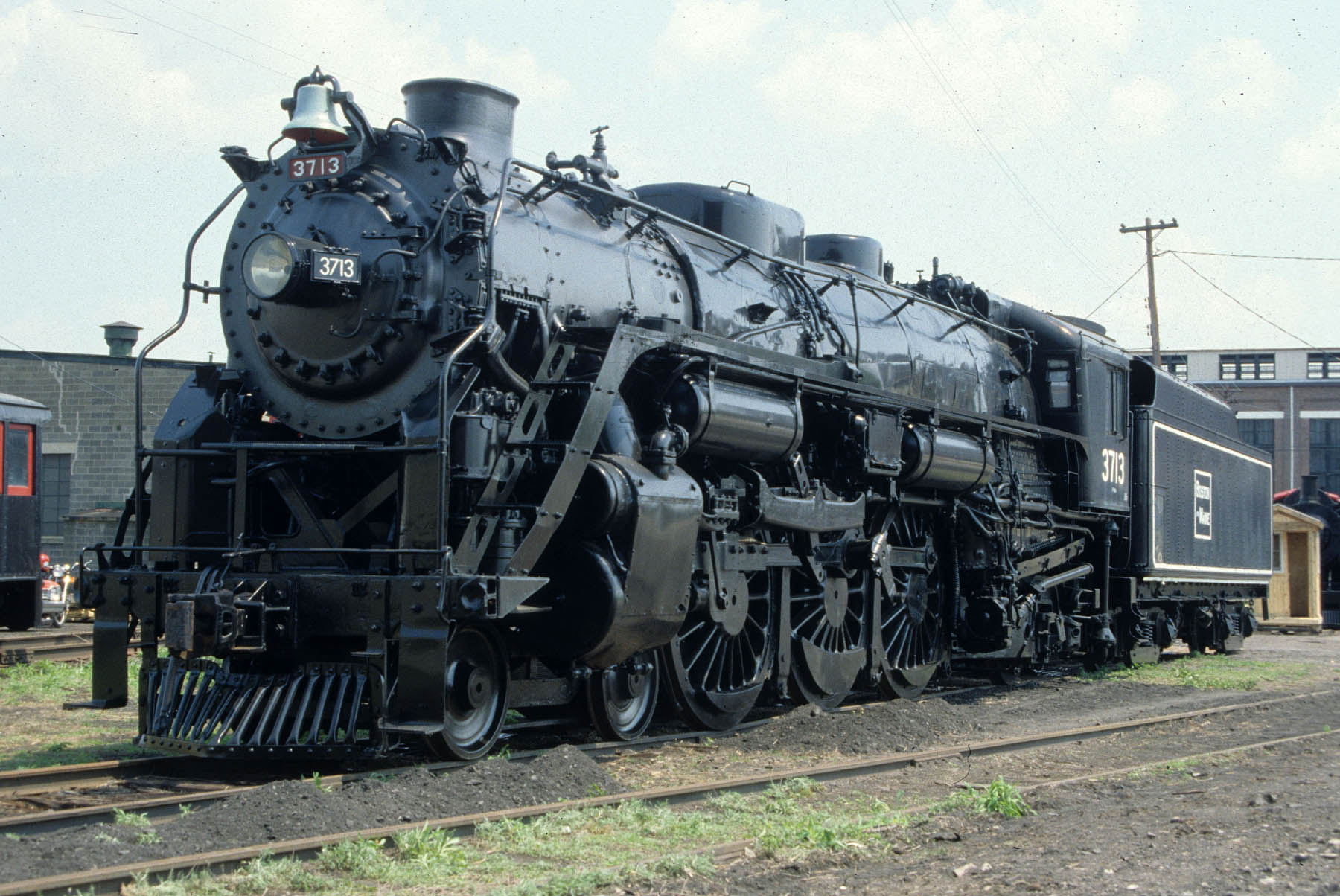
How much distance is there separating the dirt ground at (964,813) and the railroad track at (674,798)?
0.14 m

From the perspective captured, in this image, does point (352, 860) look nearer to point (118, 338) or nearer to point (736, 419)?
point (736, 419)

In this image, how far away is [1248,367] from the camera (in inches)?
2215

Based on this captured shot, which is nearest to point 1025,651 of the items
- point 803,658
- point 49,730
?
point 803,658

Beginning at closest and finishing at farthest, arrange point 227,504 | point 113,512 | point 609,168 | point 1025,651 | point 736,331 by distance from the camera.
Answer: point 227,504, point 609,168, point 736,331, point 1025,651, point 113,512

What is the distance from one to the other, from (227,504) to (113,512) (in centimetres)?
2006

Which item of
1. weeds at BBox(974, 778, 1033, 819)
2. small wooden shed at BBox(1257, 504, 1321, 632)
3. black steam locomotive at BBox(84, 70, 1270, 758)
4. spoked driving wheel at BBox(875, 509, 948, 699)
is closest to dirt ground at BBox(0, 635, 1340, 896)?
weeds at BBox(974, 778, 1033, 819)

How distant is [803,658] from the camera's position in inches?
Answer: 396

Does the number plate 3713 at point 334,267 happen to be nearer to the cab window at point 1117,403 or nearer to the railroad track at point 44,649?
the railroad track at point 44,649

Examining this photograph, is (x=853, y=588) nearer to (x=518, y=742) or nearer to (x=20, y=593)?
(x=518, y=742)

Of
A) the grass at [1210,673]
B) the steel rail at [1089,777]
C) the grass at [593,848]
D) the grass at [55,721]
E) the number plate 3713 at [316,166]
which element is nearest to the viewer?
the grass at [593,848]

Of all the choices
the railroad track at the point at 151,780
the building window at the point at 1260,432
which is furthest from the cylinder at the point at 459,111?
the building window at the point at 1260,432

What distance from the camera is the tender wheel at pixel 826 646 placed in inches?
397

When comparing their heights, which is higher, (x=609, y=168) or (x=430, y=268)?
(x=609, y=168)

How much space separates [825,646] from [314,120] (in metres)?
5.52
